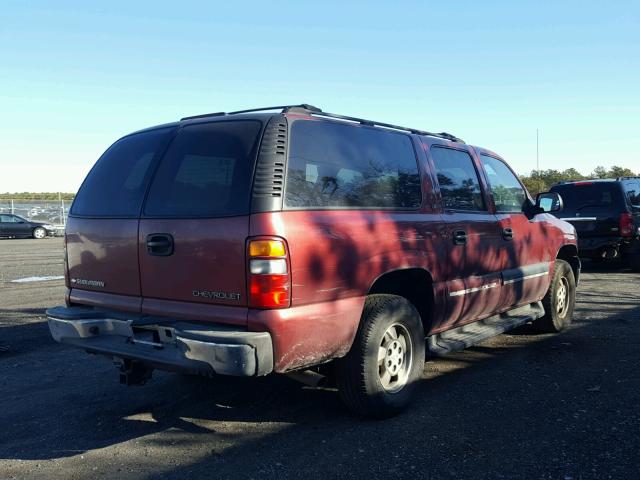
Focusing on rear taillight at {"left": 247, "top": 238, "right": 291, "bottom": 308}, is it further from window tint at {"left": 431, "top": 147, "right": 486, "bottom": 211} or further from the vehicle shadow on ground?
window tint at {"left": 431, "top": 147, "right": 486, "bottom": 211}

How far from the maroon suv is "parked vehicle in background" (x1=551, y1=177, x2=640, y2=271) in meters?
7.68

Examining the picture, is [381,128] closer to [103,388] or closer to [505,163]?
[505,163]

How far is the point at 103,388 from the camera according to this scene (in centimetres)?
501

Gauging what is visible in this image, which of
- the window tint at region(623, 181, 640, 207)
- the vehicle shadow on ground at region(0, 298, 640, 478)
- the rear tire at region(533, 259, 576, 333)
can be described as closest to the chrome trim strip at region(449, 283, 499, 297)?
the vehicle shadow on ground at region(0, 298, 640, 478)

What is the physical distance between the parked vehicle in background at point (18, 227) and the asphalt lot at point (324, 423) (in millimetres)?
26477

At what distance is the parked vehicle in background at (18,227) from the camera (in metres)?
29.5

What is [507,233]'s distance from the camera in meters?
5.61

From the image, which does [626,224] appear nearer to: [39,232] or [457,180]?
[457,180]

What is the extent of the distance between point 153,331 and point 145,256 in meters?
0.49

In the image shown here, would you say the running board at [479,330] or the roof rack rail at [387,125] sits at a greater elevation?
the roof rack rail at [387,125]

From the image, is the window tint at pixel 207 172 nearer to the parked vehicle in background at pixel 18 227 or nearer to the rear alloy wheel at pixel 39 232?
the parked vehicle in background at pixel 18 227

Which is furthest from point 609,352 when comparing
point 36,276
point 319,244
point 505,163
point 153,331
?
point 36,276

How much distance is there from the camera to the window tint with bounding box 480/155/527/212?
5773 millimetres

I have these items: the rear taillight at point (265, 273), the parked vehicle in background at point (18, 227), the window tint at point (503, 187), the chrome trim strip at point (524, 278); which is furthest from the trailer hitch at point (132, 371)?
the parked vehicle in background at point (18, 227)
